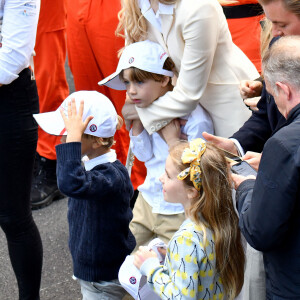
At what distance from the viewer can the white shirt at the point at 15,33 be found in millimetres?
2377

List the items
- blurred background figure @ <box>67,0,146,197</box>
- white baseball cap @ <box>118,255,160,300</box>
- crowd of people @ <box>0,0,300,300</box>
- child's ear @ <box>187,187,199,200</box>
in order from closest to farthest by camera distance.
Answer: crowd of people @ <box>0,0,300,300</box> < child's ear @ <box>187,187,199,200</box> < white baseball cap @ <box>118,255,160,300</box> < blurred background figure @ <box>67,0,146,197</box>

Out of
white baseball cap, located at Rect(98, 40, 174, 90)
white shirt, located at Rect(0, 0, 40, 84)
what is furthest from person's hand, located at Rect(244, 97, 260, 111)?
white shirt, located at Rect(0, 0, 40, 84)

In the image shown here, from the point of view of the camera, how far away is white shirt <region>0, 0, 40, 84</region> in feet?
7.80

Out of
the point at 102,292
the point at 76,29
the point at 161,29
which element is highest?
the point at 161,29

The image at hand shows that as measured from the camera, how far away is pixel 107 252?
2350 millimetres

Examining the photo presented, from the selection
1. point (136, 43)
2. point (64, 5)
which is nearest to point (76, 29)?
point (64, 5)

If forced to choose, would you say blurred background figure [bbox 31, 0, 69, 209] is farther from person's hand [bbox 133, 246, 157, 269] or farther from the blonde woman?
person's hand [bbox 133, 246, 157, 269]

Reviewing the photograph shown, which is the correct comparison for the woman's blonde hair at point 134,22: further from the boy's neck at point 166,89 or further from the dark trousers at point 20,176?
the dark trousers at point 20,176

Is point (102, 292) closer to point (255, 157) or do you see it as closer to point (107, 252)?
point (107, 252)

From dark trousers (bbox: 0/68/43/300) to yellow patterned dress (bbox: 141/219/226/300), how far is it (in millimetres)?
911

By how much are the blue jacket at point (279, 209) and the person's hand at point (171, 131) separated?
828mm

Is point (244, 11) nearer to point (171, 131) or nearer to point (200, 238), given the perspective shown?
point (171, 131)

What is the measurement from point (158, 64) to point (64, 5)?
1735mm

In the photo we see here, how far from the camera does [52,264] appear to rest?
3.43 m
